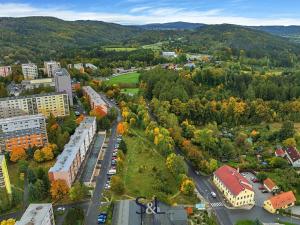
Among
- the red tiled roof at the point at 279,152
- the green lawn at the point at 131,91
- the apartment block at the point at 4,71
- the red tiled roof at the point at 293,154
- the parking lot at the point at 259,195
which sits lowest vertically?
the parking lot at the point at 259,195

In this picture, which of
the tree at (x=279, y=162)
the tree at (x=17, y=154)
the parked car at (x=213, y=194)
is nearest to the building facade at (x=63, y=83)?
the tree at (x=17, y=154)

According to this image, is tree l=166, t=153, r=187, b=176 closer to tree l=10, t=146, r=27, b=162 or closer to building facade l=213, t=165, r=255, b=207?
building facade l=213, t=165, r=255, b=207

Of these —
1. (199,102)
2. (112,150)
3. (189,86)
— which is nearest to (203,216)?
(112,150)

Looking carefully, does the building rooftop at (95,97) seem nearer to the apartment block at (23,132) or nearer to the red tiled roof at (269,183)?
the apartment block at (23,132)

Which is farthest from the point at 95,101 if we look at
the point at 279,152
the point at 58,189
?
the point at 279,152

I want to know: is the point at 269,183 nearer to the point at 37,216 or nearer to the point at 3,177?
the point at 37,216

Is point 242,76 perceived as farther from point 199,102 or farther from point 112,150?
point 112,150
